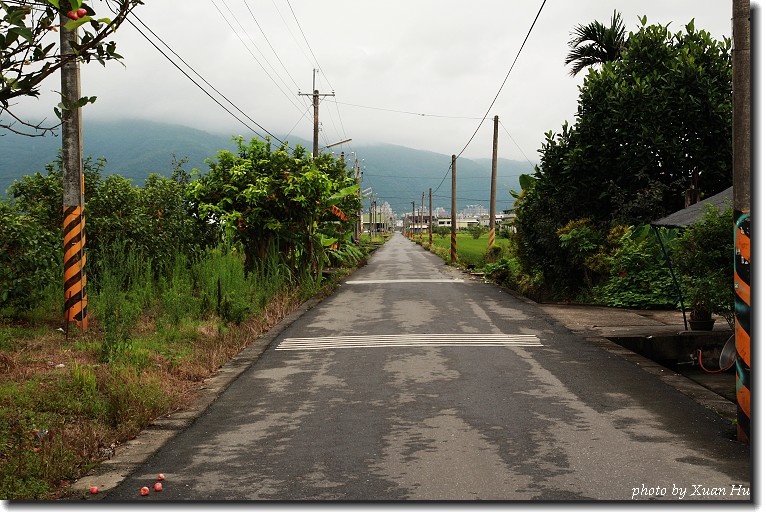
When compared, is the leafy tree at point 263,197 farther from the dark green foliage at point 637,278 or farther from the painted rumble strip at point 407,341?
the dark green foliage at point 637,278

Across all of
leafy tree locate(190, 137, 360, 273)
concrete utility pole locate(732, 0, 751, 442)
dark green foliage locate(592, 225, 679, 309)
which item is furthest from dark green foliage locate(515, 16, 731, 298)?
concrete utility pole locate(732, 0, 751, 442)

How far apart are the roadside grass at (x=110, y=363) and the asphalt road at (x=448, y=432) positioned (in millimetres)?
553

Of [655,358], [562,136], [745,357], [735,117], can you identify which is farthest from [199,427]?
[562,136]

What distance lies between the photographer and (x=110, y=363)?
333 inches

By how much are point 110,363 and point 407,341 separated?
485 cm

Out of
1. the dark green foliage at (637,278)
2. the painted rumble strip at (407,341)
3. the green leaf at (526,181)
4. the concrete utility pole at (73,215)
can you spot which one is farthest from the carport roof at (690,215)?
the green leaf at (526,181)

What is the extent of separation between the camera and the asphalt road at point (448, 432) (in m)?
4.95

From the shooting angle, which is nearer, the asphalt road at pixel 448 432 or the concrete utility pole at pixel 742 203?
the asphalt road at pixel 448 432

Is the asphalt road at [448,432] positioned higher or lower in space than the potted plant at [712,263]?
lower

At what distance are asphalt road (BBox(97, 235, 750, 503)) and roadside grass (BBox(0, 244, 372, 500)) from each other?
553mm

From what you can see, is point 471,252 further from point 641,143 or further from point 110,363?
point 110,363

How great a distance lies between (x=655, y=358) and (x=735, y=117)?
600cm

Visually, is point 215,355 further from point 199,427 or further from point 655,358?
point 655,358

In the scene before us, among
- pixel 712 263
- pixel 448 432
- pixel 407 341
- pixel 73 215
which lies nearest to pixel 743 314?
pixel 712 263
